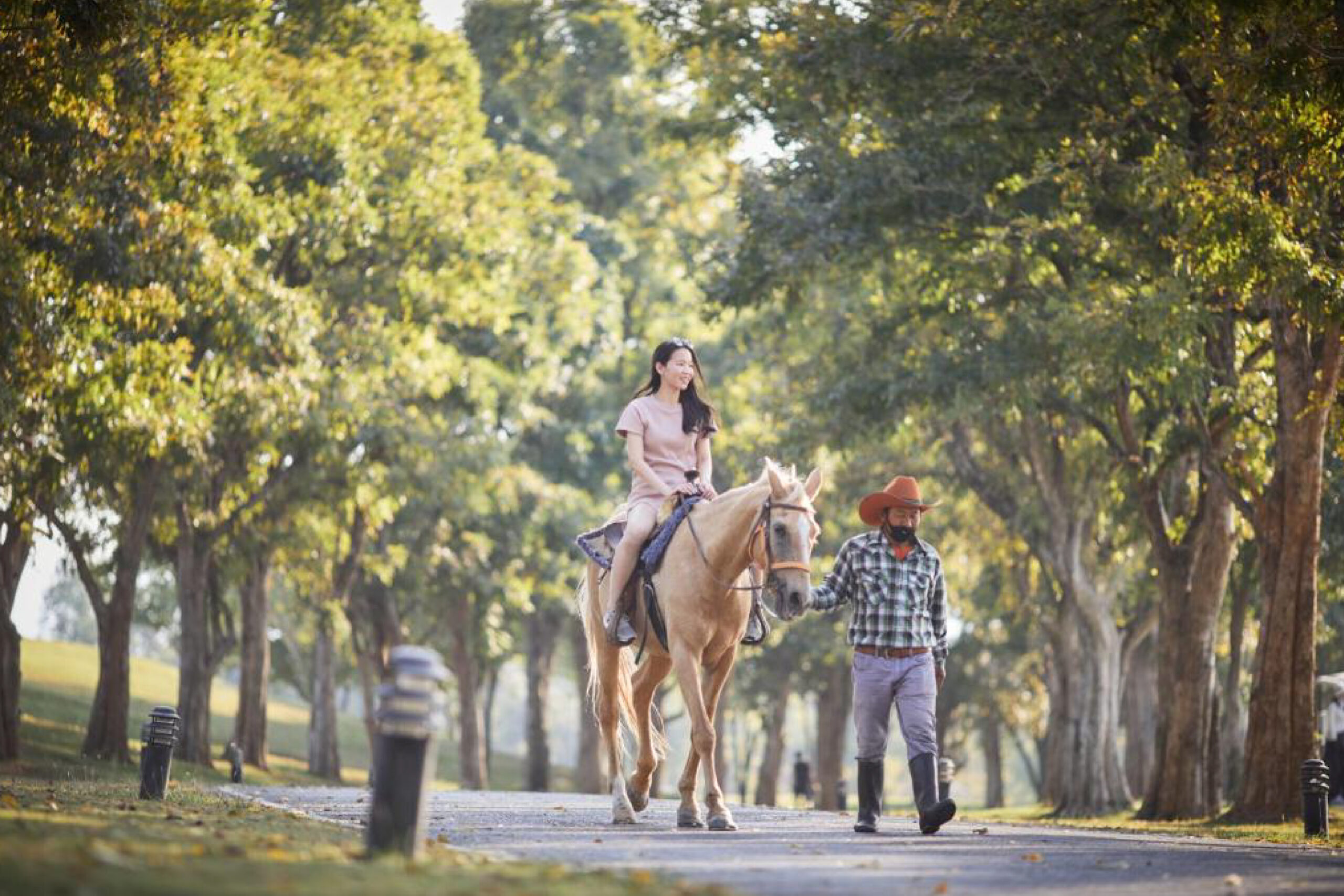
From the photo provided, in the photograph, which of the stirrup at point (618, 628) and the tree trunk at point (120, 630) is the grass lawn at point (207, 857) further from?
the tree trunk at point (120, 630)

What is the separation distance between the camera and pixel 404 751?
848 cm

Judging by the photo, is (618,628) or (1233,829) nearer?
(618,628)

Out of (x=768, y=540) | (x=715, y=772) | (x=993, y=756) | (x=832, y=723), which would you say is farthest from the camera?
(x=993, y=756)

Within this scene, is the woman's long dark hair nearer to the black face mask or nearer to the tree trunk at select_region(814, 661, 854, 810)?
the black face mask

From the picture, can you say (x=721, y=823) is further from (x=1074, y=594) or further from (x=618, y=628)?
(x=1074, y=594)

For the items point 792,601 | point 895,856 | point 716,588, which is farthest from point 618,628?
point 895,856

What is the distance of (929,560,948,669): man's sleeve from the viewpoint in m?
13.6

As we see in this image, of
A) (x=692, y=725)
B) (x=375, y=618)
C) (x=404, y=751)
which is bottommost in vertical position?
(x=404, y=751)

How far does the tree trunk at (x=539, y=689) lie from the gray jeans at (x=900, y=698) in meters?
31.8

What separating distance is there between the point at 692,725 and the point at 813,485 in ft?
6.69

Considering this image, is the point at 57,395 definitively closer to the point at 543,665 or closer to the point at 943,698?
the point at 543,665

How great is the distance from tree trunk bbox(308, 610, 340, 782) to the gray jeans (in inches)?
1193

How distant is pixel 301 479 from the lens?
3139 centimetres

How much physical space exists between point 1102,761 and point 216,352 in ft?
54.4
